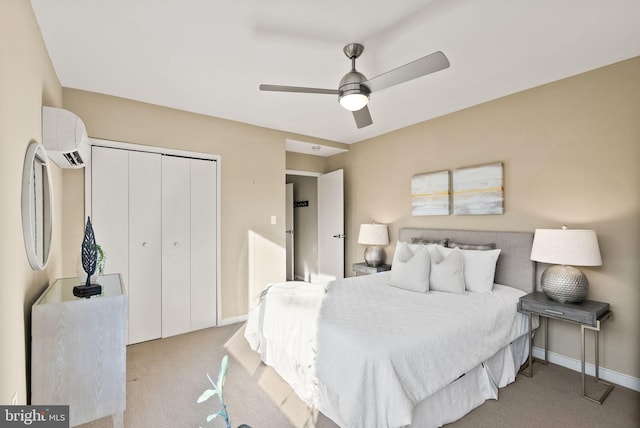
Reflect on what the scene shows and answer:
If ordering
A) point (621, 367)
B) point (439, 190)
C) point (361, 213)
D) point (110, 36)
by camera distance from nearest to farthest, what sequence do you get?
1. point (110, 36)
2. point (621, 367)
3. point (439, 190)
4. point (361, 213)

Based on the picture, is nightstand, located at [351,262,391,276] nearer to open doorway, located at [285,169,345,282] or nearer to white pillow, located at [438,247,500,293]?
open doorway, located at [285,169,345,282]

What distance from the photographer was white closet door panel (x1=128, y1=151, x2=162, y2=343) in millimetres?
3350

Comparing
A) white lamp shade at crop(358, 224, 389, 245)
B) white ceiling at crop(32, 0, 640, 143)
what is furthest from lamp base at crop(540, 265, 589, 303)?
white lamp shade at crop(358, 224, 389, 245)

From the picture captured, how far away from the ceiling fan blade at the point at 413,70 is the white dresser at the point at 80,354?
2084mm

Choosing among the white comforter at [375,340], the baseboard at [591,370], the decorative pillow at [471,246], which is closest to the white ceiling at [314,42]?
the decorative pillow at [471,246]

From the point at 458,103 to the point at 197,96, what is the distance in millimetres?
2673

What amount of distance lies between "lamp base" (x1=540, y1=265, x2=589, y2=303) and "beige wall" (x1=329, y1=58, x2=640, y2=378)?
27 cm

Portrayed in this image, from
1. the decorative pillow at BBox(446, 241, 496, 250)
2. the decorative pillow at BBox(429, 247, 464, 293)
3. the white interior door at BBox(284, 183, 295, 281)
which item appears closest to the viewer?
the decorative pillow at BBox(429, 247, 464, 293)

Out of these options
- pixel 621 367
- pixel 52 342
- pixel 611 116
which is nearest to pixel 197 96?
pixel 52 342

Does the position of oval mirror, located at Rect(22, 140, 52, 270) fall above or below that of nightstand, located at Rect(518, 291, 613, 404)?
above

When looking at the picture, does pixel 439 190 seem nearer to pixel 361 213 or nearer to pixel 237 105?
pixel 361 213

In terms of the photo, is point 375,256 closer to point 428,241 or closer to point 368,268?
point 368,268

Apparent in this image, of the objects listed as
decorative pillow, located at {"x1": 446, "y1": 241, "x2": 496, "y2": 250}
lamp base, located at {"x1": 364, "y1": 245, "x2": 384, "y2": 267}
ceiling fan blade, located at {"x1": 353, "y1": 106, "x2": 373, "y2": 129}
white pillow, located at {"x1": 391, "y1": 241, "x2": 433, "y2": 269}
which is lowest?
lamp base, located at {"x1": 364, "y1": 245, "x2": 384, "y2": 267}

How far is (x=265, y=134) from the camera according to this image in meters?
4.25
